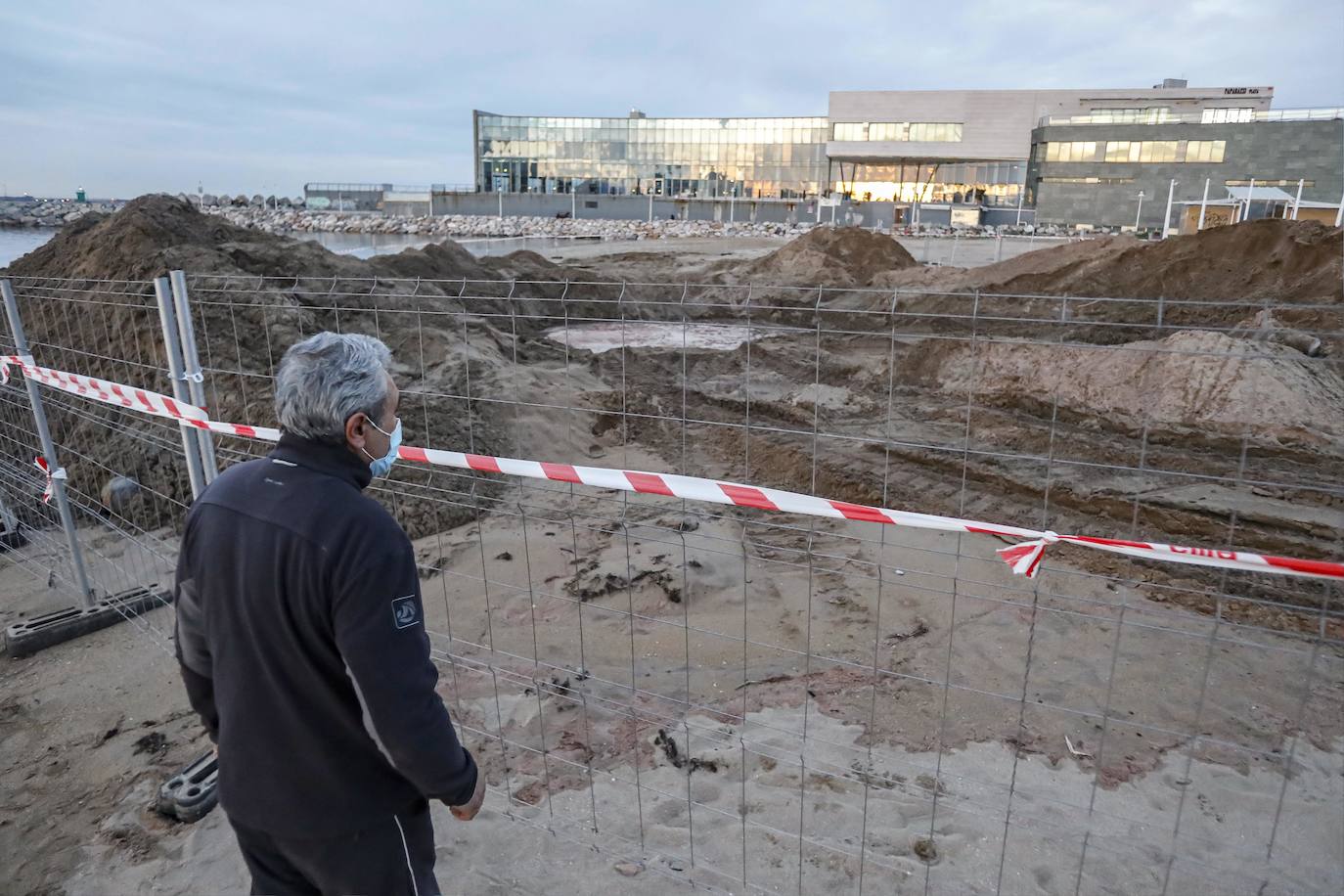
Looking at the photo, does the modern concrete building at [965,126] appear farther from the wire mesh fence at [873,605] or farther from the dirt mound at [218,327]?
the dirt mound at [218,327]

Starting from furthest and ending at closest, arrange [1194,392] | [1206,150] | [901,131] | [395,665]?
1. [901,131]
2. [1206,150]
3. [1194,392]
4. [395,665]

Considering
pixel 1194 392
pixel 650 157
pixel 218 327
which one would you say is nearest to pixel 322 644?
pixel 218 327

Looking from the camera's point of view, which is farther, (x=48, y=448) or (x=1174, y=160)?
(x=1174, y=160)

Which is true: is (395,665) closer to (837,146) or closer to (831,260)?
(831,260)

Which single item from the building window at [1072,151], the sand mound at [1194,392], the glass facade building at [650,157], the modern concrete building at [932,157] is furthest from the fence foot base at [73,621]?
the glass facade building at [650,157]

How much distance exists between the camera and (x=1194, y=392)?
10.1 meters

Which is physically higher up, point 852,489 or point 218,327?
point 218,327

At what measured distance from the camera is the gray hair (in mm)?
2025

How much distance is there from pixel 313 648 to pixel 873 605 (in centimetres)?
491

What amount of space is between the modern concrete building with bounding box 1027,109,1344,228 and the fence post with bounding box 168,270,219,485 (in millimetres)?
55139

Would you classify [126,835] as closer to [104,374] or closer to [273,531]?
[273,531]

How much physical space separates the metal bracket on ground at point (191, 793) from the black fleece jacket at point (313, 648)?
6.62ft

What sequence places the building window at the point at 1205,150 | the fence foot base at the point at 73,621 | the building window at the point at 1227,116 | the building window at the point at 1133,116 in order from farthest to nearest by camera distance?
1. the building window at the point at 1133,116
2. the building window at the point at 1227,116
3. the building window at the point at 1205,150
4. the fence foot base at the point at 73,621

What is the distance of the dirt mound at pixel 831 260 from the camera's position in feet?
78.7
